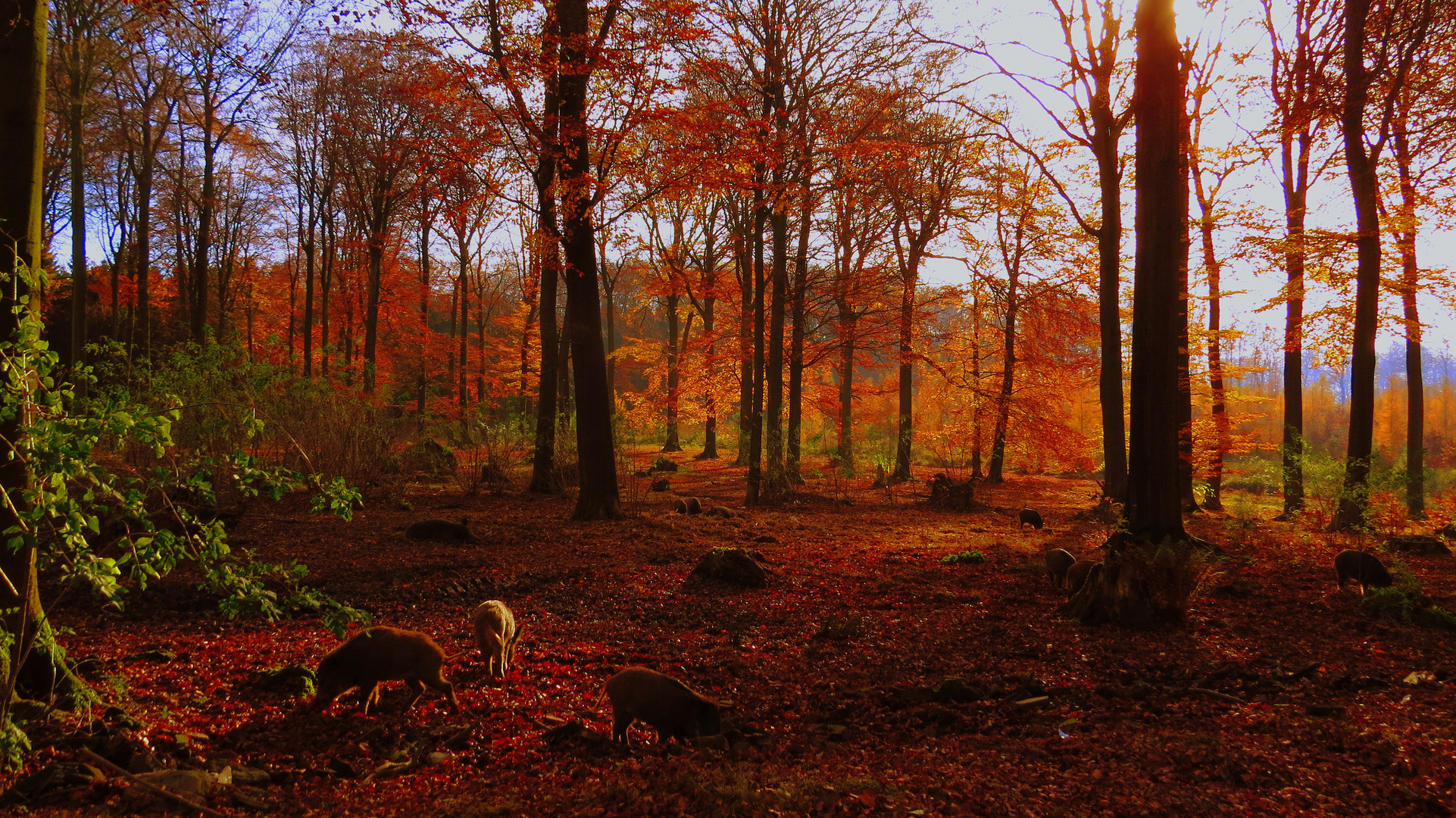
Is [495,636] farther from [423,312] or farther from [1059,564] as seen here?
[423,312]

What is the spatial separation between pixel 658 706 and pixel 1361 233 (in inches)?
467

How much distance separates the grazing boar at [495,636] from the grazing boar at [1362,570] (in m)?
6.51

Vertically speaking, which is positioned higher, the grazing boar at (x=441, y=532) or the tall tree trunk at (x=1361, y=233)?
the tall tree trunk at (x=1361, y=233)

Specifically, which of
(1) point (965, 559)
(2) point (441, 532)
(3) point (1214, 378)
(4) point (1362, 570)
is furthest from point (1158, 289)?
(3) point (1214, 378)

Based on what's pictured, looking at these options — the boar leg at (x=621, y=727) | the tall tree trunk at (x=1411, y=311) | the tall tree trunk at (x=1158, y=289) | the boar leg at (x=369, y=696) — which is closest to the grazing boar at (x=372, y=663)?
the boar leg at (x=369, y=696)

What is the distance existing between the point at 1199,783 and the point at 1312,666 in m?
2.09

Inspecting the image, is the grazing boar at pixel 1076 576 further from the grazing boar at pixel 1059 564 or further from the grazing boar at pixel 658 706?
the grazing boar at pixel 658 706

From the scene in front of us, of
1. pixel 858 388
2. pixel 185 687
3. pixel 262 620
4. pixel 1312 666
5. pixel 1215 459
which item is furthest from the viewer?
pixel 858 388

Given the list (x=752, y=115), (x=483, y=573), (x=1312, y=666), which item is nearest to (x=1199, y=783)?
(x=1312, y=666)

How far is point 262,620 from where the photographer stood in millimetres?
5113

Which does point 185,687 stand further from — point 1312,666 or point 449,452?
point 449,452

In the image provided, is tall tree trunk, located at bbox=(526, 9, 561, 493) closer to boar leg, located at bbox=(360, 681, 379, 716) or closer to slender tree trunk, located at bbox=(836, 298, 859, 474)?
slender tree trunk, located at bbox=(836, 298, 859, 474)

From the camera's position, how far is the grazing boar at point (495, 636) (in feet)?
13.5

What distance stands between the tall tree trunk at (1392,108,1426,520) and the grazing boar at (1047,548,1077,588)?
7740mm
